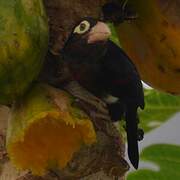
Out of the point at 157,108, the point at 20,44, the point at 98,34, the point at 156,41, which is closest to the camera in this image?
the point at 20,44

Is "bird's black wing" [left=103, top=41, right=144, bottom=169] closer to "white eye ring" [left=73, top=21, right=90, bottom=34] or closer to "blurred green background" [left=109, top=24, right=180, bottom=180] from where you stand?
"white eye ring" [left=73, top=21, right=90, bottom=34]

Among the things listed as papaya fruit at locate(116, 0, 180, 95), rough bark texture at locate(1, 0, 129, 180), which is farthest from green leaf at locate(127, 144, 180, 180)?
rough bark texture at locate(1, 0, 129, 180)

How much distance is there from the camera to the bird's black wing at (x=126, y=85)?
1.22 meters

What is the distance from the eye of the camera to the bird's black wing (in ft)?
3.99

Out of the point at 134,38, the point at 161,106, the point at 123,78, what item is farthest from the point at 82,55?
the point at 161,106

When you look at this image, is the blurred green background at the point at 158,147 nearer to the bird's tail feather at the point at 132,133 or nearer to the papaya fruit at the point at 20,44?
the bird's tail feather at the point at 132,133

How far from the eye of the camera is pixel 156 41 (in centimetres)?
141

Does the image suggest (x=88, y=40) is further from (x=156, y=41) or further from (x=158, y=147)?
(x=158, y=147)

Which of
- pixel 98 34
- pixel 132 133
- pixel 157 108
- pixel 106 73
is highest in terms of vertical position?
pixel 98 34

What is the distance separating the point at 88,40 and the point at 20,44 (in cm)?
16

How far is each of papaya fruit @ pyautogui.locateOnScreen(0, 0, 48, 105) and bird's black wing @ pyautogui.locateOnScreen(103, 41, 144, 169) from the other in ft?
0.58

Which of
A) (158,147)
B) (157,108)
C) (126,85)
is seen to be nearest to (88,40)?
(126,85)

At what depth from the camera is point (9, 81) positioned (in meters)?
1.07

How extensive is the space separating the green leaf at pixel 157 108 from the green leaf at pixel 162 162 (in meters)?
0.09
